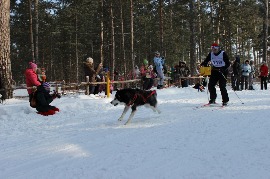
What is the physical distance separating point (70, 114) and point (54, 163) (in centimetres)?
489

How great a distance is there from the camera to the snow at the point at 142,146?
Answer: 155 inches

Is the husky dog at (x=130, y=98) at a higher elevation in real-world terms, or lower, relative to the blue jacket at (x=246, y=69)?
lower

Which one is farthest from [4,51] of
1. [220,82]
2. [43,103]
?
[220,82]

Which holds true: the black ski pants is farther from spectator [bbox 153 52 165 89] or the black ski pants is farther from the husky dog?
spectator [bbox 153 52 165 89]

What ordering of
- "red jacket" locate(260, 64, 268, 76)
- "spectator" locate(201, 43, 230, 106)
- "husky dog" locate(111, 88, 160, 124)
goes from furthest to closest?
"red jacket" locate(260, 64, 268, 76)
"spectator" locate(201, 43, 230, 106)
"husky dog" locate(111, 88, 160, 124)

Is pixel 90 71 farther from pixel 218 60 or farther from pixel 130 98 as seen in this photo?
pixel 130 98

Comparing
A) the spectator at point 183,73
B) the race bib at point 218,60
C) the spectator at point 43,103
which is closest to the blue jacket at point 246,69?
the spectator at point 183,73

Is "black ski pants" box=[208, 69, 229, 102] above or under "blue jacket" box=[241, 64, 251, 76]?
under

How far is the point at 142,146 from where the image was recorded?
5.07 m

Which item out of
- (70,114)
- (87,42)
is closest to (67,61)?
(87,42)

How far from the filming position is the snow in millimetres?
3947

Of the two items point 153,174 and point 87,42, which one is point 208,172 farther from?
point 87,42

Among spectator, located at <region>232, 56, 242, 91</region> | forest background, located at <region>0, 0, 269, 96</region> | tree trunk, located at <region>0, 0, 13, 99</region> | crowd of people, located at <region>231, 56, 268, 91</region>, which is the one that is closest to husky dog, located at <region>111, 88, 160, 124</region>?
tree trunk, located at <region>0, 0, 13, 99</region>

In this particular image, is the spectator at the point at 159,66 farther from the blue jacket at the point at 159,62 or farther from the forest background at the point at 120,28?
the forest background at the point at 120,28
